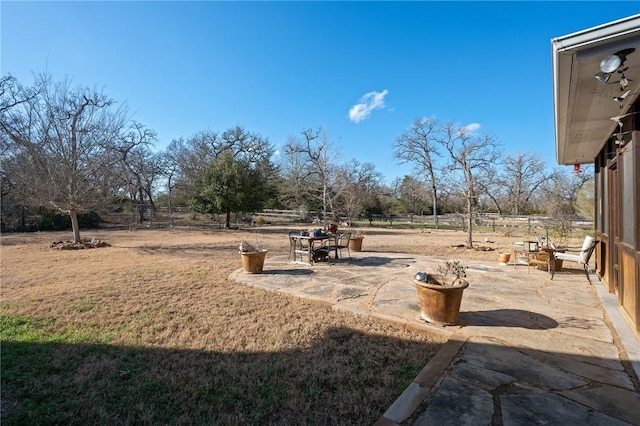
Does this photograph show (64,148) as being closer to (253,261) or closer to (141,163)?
(253,261)

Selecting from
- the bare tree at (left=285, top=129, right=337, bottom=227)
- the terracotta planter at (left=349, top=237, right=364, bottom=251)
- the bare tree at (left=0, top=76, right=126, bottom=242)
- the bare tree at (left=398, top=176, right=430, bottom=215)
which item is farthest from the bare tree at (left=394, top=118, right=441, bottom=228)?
the bare tree at (left=0, top=76, right=126, bottom=242)

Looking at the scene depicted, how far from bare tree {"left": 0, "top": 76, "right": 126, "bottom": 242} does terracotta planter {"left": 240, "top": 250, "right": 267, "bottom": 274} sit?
8328mm

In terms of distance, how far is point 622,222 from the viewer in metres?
3.48

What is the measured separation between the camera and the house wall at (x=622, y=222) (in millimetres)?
2775

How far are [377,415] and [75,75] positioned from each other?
14.5 m

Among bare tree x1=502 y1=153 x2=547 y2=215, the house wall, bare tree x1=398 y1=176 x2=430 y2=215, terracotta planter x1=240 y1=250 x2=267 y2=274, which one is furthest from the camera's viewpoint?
bare tree x1=398 y1=176 x2=430 y2=215

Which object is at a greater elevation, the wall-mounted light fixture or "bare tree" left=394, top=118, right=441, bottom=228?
"bare tree" left=394, top=118, right=441, bottom=228

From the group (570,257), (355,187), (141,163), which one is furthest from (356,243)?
(141,163)

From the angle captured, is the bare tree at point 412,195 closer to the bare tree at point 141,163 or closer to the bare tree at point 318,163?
the bare tree at point 318,163

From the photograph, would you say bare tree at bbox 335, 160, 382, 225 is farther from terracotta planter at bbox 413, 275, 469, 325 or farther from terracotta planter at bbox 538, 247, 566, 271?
terracotta planter at bbox 413, 275, 469, 325

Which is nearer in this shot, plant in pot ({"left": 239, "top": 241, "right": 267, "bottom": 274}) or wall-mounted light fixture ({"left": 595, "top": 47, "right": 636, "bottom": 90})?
wall-mounted light fixture ({"left": 595, "top": 47, "right": 636, "bottom": 90})

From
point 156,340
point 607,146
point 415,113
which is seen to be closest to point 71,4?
point 156,340

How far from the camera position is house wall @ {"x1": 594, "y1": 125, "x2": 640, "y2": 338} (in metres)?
2.78

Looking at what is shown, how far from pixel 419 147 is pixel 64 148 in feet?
82.8
